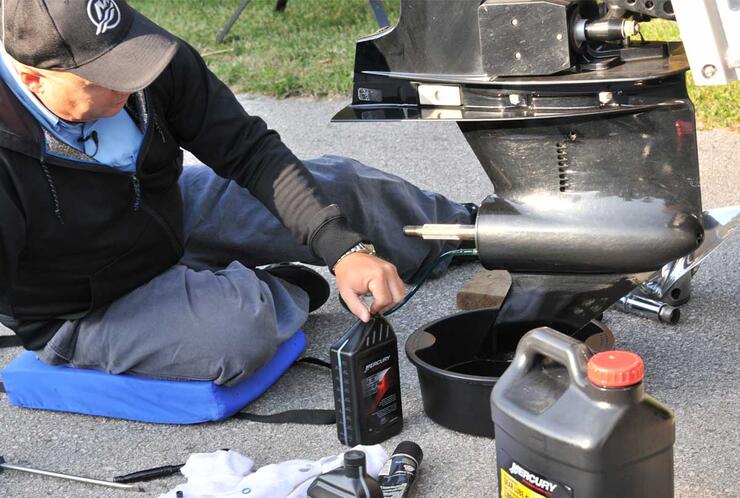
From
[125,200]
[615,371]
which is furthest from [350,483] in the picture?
[125,200]

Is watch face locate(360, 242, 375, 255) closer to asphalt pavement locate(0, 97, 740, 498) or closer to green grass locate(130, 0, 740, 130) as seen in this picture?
asphalt pavement locate(0, 97, 740, 498)

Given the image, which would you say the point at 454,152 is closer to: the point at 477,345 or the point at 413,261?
the point at 413,261

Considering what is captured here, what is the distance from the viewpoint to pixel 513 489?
6.73ft

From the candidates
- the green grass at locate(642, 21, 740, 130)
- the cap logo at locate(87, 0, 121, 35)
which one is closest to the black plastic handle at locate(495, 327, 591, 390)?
the cap logo at locate(87, 0, 121, 35)

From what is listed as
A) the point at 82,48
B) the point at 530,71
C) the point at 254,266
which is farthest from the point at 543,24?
the point at 254,266

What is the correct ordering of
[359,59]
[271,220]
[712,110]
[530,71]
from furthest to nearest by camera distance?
1. [712,110]
2. [271,220]
3. [359,59]
4. [530,71]

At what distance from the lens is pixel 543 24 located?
2402 millimetres

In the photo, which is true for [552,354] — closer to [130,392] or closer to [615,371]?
[615,371]

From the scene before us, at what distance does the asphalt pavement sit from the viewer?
8.02ft

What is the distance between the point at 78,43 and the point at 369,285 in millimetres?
843

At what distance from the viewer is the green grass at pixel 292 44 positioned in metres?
5.50

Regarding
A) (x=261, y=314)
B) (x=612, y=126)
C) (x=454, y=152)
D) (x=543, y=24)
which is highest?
(x=543, y=24)

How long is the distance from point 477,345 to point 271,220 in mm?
776

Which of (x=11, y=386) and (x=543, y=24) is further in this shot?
(x=11, y=386)
